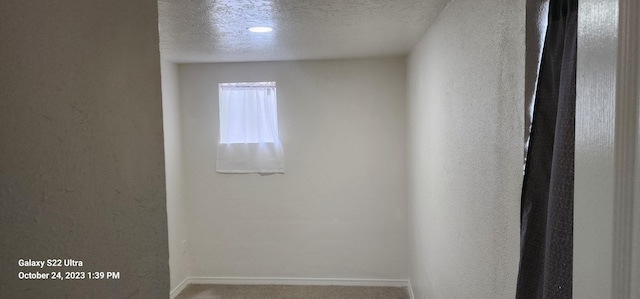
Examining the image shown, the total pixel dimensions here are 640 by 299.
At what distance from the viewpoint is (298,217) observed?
423cm

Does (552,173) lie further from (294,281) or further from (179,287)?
(179,287)

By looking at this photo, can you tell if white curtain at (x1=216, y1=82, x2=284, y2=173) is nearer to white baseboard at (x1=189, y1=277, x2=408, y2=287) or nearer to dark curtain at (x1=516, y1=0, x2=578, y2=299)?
white baseboard at (x1=189, y1=277, x2=408, y2=287)

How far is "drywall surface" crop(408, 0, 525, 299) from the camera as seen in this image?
49.1 inches

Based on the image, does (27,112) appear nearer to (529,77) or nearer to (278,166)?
(529,77)

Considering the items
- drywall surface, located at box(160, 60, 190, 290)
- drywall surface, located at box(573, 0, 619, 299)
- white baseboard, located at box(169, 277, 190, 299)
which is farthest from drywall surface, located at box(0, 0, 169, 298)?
white baseboard, located at box(169, 277, 190, 299)

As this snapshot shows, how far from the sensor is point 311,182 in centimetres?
420

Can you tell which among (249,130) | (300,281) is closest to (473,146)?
(249,130)

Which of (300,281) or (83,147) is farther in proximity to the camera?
(300,281)

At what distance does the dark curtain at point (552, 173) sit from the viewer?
2.83ft

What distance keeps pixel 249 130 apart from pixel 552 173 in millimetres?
3532

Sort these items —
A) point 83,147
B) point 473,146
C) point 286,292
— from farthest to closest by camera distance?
point 286,292
point 473,146
point 83,147

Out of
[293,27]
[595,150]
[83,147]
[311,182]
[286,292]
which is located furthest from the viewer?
[311,182]

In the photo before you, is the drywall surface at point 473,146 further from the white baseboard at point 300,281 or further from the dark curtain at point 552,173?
the white baseboard at point 300,281

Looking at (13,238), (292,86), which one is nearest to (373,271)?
(292,86)
